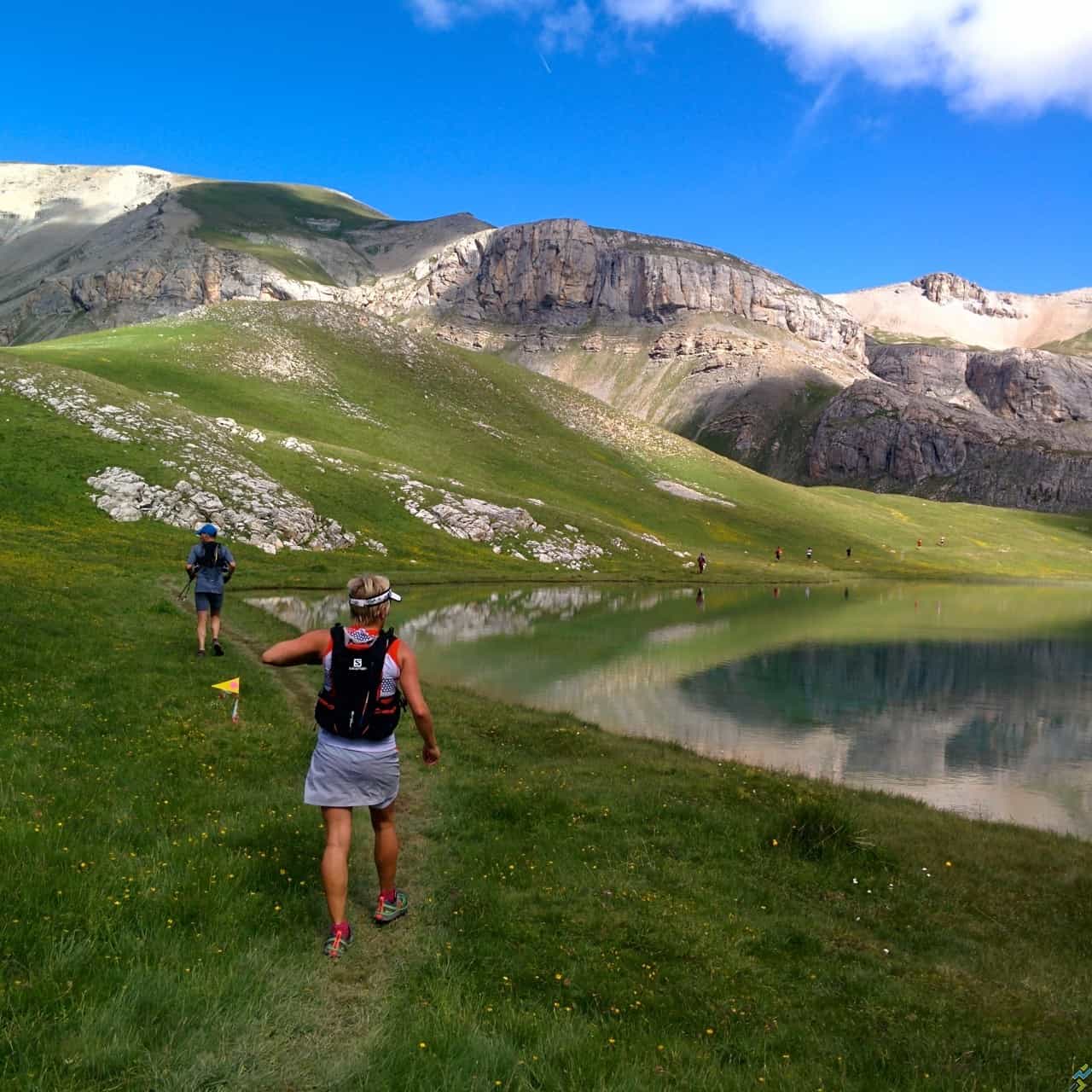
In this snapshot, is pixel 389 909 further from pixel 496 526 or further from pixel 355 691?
pixel 496 526

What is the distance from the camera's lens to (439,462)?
106 metres

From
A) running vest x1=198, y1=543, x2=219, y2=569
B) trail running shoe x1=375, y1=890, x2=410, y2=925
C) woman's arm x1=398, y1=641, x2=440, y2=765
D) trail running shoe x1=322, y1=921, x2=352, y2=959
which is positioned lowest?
trail running shoe x1=375, y1=890, x2=410, y2=925

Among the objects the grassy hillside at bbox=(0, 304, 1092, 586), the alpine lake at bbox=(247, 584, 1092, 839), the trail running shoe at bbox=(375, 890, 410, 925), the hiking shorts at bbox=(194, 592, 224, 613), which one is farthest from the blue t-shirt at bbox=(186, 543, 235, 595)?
the grassy hillside at bbox=(0, 304, 1092, 586)

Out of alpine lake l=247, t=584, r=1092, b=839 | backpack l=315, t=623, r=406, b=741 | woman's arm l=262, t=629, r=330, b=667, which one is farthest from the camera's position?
alpine lake l=247, t=584, r=1092, b=839

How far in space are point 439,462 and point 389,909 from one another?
323 ft

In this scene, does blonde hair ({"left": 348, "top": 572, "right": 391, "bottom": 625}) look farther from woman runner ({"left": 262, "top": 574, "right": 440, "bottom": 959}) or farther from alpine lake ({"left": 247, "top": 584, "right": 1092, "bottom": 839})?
alpine lake ({"left": 247, "top": 584, "right": 1092, "bottom": 839})

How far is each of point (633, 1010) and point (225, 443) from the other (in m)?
78.1

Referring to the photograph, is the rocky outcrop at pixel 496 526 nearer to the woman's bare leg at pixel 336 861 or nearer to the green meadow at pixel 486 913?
the green meadow at pixel 486 913

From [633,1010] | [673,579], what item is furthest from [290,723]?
[673,579]

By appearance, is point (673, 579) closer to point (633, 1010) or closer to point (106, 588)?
point (106, 588)

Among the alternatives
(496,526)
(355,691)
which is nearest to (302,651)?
(355,691)

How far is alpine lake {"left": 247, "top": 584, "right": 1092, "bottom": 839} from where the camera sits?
2131 cm

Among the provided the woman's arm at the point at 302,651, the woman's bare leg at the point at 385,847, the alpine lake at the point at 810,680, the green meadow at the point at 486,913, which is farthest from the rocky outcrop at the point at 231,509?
the woman's bare leg at the point at 385,847

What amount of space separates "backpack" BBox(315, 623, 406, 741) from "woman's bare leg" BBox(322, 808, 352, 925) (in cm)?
91
